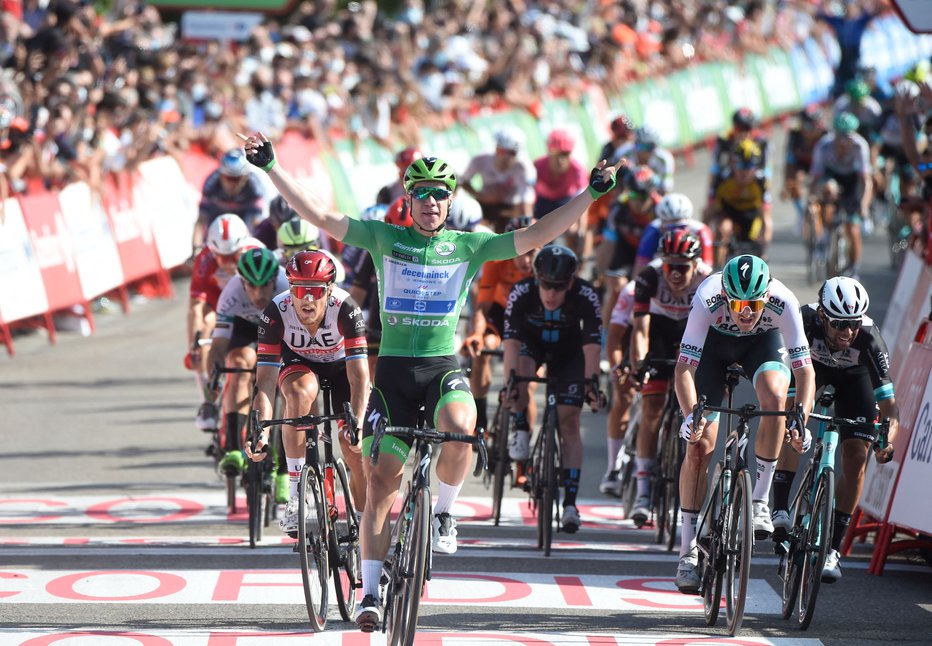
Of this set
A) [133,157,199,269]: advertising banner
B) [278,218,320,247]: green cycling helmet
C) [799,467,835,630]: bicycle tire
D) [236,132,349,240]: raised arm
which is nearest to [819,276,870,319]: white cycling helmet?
[799,467,835,630]: bicycle tire

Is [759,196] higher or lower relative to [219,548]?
higher

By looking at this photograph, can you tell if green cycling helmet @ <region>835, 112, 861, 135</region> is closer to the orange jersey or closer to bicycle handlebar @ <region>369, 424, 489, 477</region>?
the orange jersey

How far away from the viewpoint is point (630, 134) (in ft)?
55.0

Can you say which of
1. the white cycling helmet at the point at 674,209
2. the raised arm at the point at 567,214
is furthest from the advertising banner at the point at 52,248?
the raised arm at the point at 567,214

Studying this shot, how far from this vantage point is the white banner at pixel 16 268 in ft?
53.0

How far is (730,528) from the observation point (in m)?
7.96

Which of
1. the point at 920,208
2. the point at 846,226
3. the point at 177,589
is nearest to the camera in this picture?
the point at 177,589

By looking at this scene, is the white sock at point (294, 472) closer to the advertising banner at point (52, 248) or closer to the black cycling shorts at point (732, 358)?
the black cycling shorts at point (732, 358)

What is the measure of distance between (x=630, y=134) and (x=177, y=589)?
918cm

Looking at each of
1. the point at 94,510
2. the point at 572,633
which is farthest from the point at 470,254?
the point at 94,510

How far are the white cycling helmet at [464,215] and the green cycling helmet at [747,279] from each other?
433 centimetres

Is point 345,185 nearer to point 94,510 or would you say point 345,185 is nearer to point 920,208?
point 920,208

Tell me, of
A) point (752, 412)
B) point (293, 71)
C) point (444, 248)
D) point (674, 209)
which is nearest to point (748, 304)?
point (752, 412)

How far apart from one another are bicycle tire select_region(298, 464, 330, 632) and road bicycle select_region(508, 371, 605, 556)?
207 cm
